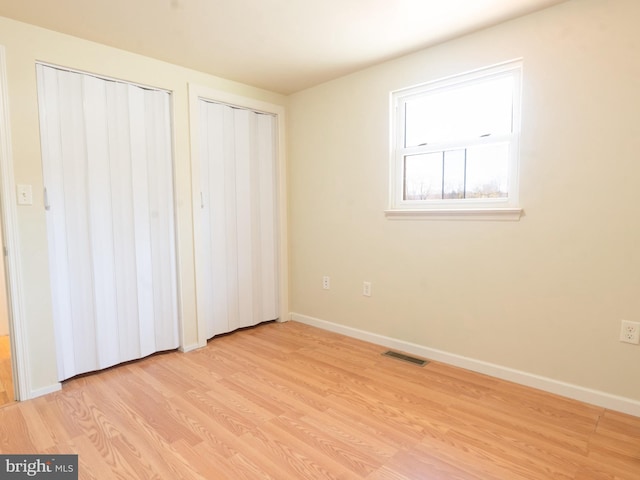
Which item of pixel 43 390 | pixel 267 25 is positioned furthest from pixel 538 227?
pixel 43 390

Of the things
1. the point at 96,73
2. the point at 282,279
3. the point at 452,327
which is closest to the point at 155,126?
the point at 96,73

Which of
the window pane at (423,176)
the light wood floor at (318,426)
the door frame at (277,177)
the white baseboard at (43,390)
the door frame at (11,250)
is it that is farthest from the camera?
the door frame at (277,177)

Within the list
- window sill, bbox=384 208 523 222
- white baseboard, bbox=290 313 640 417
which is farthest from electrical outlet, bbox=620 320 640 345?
window sill, bbox=384 208 523 222

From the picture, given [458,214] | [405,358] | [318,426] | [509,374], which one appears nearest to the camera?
[318,426]

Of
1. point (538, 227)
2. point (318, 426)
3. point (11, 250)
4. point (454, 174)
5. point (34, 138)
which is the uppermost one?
point (34, 138)

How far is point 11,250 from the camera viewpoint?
214 centimetres

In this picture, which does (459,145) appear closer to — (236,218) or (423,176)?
(423,176)

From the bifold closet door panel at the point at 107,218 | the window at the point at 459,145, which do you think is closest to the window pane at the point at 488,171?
the window at the point at 459,145

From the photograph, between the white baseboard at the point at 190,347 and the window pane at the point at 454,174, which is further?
the white baseboard at the point at 190,347

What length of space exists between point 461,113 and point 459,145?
0.79ft

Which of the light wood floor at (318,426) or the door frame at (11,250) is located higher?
the door frame at (11,250)

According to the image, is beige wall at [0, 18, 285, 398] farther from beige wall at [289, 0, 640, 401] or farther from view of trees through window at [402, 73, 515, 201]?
view of trees through window at [402, 73, 515, 201]

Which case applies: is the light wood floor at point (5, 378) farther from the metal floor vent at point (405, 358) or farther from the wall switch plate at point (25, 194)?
the metal floor vent at point (405, 358)

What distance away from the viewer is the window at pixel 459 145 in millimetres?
2373
